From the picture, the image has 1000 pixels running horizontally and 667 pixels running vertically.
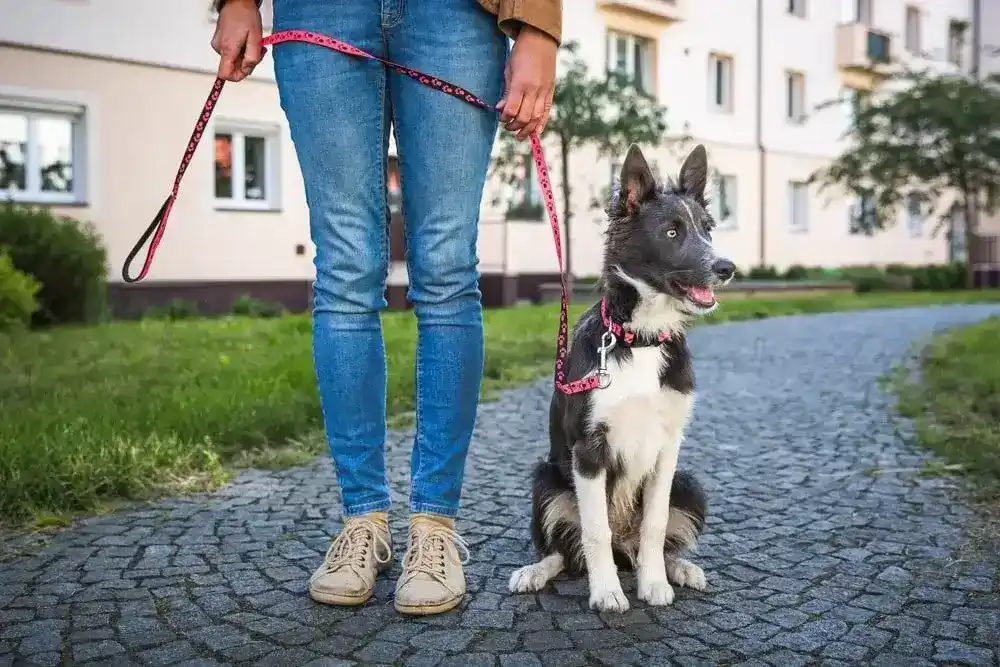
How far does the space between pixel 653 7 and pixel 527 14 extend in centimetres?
2060

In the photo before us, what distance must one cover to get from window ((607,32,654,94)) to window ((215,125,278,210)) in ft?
29.1

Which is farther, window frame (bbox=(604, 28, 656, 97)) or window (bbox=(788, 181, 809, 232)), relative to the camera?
window (bbox=(788, 181, 809, 232))

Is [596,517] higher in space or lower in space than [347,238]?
lower

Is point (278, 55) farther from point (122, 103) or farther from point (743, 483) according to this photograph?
point (122, 103)

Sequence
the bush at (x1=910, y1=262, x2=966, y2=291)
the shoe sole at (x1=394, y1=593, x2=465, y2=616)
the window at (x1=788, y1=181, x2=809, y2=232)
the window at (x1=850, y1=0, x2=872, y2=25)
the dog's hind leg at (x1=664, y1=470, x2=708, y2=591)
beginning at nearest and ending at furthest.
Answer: the shoe sole at (x1=394, y1=593, x2=465, y2=616)
the dog's hind leg at (x1=664, y1=470, x2=708, y2=591)
the bush at (x1=910, y1=262, x2=966, y2=291)
the window at (x1=788, y1=181, x2=809, y2=232)
the window at (x1=850, y1=0, x2=872, y2=25)

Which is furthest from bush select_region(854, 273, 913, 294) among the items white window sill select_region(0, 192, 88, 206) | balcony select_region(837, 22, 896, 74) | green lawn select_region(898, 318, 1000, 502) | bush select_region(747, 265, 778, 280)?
white window sill select_region(0, 192, 88, 206)

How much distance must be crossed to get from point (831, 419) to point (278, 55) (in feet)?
14.7

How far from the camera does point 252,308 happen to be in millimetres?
14773

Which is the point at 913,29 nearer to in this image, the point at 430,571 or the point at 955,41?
the point at 955,41

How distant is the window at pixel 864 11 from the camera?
29609 mm

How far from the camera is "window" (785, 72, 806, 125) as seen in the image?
27250 millimetres

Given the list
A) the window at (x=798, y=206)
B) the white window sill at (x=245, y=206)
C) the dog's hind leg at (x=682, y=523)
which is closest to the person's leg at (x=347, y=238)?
the dog's hind leg at (x=682, y=523)

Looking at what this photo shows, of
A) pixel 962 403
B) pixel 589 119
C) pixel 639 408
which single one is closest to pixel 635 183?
pixel 639 408

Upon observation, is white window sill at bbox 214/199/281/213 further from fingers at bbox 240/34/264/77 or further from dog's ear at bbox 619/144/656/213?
dog's ear at bbox 619/144/656/213
